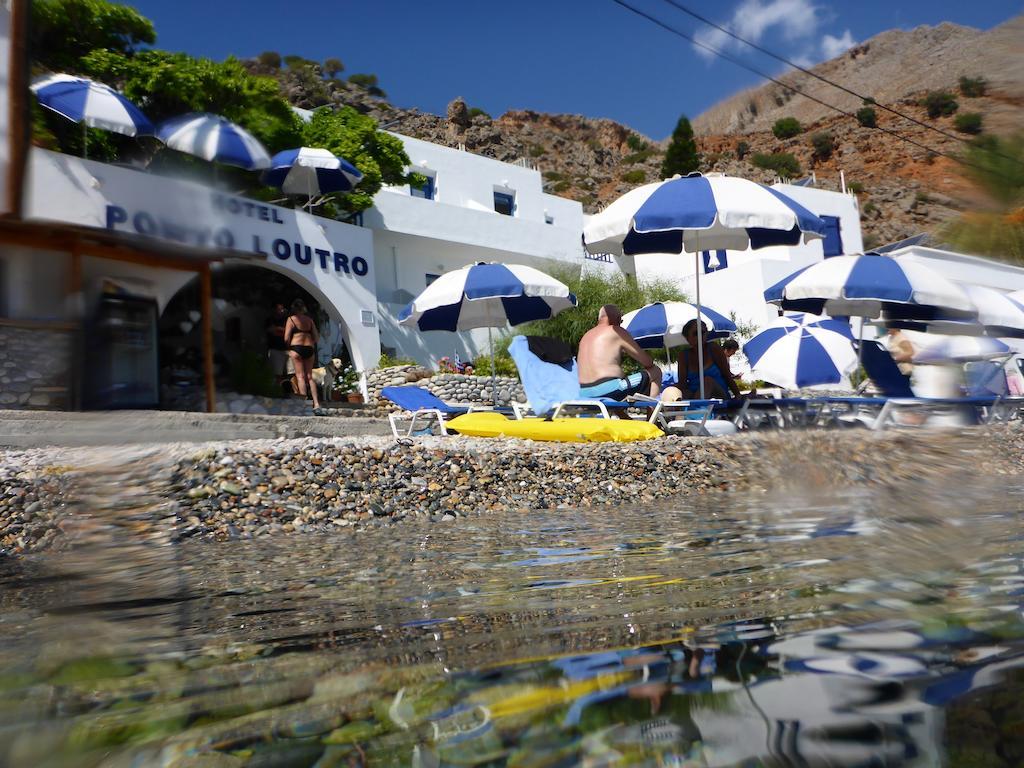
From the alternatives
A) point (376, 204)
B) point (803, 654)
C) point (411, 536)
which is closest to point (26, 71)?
point (803, 654)

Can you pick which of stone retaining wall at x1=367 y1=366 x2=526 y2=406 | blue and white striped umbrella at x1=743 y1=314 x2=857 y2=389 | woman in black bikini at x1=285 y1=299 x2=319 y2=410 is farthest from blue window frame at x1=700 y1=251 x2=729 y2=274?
woman in black bikini at x1=285 y1=299 x2=319 y2=410

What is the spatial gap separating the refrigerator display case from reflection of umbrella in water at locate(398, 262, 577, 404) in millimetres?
6423

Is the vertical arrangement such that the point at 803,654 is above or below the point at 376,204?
below

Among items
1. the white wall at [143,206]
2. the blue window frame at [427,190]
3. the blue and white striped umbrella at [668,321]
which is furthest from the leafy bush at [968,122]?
the blue window frame at [427,190]

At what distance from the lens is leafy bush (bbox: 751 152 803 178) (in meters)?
37.1

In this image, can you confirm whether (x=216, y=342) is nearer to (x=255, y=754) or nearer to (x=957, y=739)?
(x=255, y=754)

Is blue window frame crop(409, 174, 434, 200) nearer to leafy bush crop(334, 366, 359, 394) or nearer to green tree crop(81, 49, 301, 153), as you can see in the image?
leafy bush crop(334, 366, 359, 394)

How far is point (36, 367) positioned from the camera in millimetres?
832

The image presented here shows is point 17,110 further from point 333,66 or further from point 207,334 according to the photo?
point 333,66

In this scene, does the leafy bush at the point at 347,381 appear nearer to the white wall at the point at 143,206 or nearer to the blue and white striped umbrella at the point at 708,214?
the blue and white striped umbrella at the point at 708,214

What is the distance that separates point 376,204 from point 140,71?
13790mm

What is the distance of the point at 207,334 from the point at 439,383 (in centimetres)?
1113

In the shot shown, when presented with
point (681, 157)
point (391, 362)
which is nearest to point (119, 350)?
point (391, 362)

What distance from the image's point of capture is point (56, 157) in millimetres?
799
